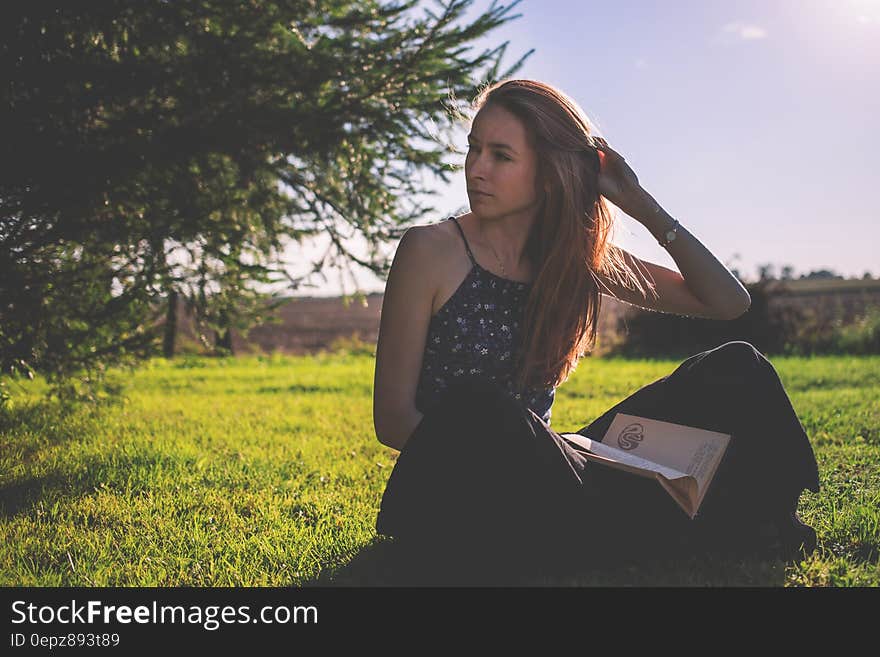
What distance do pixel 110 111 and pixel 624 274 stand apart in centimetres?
359

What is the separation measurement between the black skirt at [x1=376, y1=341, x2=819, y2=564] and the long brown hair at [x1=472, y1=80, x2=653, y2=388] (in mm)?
363

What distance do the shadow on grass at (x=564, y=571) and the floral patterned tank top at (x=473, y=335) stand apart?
23.3 inches

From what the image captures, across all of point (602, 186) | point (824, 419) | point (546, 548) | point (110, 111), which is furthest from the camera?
point (824, 419)

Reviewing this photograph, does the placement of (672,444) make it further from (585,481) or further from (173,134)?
(173,134)

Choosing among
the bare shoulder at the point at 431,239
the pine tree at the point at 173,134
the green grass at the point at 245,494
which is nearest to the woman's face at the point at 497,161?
the bare shoulder at the point at 431,239

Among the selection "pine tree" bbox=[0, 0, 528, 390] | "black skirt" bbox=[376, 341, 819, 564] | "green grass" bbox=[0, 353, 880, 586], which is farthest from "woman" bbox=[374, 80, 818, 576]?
"pine tree" bbox=[0, 0, 528, 390]

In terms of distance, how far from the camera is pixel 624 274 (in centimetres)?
334

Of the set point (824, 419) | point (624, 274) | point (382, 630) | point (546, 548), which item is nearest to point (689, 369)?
point (624, 274)

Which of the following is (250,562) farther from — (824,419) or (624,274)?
(824,419)

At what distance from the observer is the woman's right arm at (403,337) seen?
8.76 ft

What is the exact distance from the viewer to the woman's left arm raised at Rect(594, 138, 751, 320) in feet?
9.82

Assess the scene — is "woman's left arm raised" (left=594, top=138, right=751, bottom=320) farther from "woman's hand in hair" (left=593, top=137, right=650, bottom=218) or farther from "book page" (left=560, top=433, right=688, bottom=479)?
"book page" (left=560, top=433, right=688, bottom=479)

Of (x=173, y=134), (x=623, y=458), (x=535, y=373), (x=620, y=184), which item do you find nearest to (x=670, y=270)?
(x=620, y=184)

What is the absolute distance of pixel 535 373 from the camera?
2.95 m
